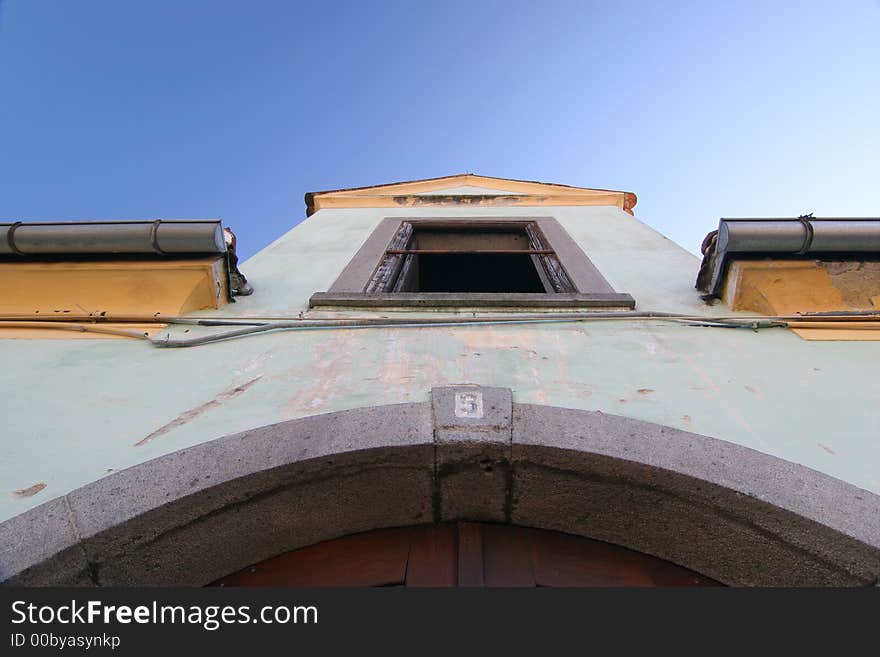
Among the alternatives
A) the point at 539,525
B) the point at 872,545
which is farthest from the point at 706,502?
the point at 539,525

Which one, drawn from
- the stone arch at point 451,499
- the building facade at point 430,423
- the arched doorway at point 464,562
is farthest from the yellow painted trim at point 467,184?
the arched doorway at point 464,562

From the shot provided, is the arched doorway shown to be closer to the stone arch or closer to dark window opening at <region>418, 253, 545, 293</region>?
the stone arch

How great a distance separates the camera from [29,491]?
191 centimetres

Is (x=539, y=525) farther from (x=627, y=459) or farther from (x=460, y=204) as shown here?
(x=460, y=204)

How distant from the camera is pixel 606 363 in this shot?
271 centimetres

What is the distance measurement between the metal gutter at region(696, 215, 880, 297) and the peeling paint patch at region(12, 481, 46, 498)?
368 centimetres

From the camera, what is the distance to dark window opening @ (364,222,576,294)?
569cm

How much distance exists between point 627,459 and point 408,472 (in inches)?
31.4

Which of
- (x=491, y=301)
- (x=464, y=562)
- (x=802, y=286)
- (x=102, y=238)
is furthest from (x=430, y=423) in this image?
(x=102, y=238)

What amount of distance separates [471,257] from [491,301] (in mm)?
3086

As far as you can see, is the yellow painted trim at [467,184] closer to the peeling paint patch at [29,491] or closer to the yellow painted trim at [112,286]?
the yellow painted trim at [112,286]

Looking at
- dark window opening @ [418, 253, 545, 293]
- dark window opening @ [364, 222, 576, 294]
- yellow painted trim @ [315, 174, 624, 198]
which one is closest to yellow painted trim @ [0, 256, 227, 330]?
dark window opening @ [364, 222, 576, 294]

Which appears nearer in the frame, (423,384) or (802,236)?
(423,384)

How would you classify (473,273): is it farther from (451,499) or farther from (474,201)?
(451,499)
